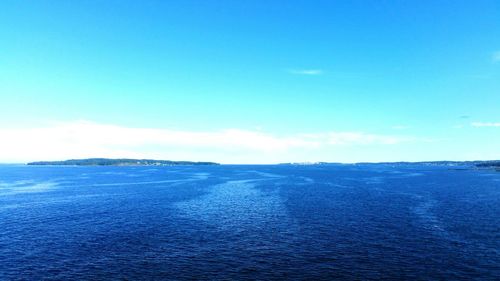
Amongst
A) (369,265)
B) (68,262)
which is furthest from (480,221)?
(68,262)

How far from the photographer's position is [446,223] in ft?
263

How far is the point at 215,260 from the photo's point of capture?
181 feet

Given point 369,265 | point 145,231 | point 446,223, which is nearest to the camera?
point 369,265

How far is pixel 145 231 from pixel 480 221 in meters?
80.0

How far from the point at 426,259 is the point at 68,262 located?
191ft

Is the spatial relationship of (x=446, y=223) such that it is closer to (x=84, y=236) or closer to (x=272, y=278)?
(x=272, y=278)

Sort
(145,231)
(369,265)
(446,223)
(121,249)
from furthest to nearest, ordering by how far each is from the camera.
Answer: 1. (446,223)
2. (145,231)
3. (121,249)
4. (369,265)

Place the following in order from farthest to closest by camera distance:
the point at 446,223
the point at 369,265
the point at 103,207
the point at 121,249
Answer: the point at 103,207 → the point at 446,223 → the point at 121,249 → the point at 369,265

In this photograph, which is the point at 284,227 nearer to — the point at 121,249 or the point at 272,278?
the point at 272,278

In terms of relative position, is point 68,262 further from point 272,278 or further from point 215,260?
point 272,278

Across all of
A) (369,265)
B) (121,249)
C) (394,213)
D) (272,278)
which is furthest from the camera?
(394,213)

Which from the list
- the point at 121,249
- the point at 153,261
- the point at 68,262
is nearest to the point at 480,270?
the point at 153,261

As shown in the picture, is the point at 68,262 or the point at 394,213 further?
the point at 394,213

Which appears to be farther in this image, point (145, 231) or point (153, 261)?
point (145, 231)
